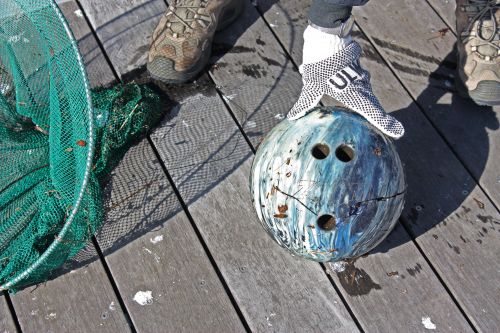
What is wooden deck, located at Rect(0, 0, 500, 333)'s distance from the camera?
7.41 ft

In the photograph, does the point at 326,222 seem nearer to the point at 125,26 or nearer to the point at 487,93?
the point at 487,93

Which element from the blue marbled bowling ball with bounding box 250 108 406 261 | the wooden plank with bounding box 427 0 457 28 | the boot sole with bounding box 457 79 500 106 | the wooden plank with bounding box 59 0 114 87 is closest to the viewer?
the blue marbled bowling ball with bounding box 250 108 406 261

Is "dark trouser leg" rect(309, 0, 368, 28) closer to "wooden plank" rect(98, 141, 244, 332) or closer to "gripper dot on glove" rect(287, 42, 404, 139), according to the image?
"gripper dot on glove" rect(287, 42, 404, 139)

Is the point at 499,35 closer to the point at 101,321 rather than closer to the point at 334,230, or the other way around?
the point at 334,230

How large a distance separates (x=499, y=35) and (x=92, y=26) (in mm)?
1912

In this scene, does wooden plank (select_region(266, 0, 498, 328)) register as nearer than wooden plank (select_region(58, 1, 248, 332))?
No

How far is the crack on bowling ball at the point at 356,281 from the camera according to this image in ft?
7.58

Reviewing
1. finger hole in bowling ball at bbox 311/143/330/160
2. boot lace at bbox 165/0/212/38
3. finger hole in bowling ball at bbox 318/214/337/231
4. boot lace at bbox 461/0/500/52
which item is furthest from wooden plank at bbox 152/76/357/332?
boot lace at bbox 461/0/500/52

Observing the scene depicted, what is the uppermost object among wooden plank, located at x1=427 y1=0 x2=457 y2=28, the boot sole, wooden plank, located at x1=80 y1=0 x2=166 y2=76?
wooden plank, located at x1=80 y1=0 x2=166 y2=76

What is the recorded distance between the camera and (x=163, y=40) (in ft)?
8.59

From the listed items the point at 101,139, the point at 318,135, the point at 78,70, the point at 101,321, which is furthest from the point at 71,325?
the point at 318,135

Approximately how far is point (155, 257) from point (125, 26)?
3.82ft

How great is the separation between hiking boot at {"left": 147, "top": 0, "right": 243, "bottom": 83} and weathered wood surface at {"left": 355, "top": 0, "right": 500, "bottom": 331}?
2.59ft

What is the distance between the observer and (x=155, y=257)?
233cm
